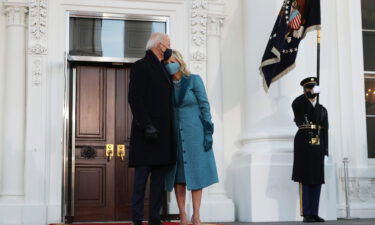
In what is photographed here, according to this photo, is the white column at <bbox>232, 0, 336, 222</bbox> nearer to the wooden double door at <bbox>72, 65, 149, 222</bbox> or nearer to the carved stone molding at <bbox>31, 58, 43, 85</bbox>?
the wooden double door at <bbox>72, 65, 149, 222</bbox>

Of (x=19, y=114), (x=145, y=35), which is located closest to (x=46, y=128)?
(x=19, y=114)

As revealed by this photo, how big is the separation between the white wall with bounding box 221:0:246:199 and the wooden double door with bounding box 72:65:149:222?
145 cm

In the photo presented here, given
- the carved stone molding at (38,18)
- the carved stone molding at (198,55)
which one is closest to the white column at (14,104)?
the carved stone molding at (38,18)

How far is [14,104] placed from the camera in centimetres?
875

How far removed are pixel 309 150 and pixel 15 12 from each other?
4.58 m

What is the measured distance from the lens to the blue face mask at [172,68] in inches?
228

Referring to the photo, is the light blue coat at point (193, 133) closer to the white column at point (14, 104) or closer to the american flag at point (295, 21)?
the american flag at point (295, 21)

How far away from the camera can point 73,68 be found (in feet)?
29.8

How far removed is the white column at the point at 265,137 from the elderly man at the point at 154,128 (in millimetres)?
2950

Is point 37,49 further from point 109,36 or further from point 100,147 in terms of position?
point 100,147

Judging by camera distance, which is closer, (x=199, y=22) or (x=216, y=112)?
(x=216, y=112)

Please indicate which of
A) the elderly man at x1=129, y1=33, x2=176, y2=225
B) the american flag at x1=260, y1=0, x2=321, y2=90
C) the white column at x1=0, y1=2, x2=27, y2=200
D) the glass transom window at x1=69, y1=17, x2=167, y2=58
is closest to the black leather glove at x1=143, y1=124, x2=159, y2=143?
the elderly man at x1=129, y1=33, x2=176, y2=225

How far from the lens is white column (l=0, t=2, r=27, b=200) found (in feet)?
28.3

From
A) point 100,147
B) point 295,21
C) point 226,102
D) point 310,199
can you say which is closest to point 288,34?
point 295,21
